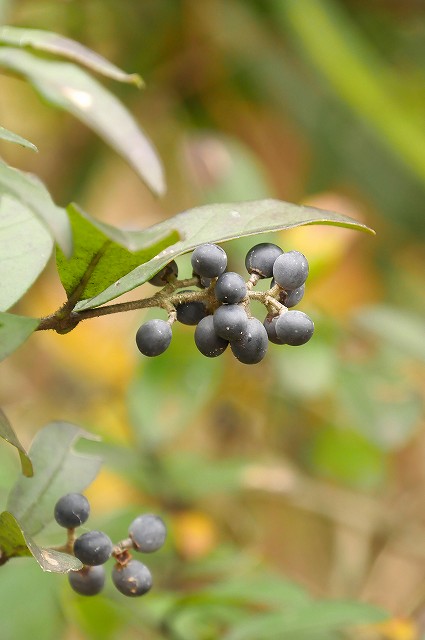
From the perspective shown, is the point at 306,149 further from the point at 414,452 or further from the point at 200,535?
the point at 200,535

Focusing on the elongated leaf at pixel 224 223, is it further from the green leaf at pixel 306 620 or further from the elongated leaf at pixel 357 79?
the elongated leaf at pixel 357 79

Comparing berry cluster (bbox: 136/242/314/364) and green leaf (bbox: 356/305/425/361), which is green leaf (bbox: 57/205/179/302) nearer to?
berry cluster (bbox: 136/242/314/364)

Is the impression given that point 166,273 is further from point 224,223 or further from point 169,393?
point 169,393

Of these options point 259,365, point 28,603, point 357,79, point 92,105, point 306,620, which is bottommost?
point 28,603

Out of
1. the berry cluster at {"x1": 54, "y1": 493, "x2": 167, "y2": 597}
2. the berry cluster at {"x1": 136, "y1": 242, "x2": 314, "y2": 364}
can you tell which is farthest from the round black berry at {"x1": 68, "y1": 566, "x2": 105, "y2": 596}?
the berry cluster at {"x1": 136, "y1": 242, "x2": 314, "y2": 364}

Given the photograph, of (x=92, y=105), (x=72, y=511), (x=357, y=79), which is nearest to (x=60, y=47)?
(x=92, y=105)

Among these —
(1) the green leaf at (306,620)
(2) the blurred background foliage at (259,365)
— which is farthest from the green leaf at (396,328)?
(1) the green leaf at (306,620)

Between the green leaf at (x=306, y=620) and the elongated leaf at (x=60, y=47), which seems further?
the green leaf at (x=306, y=620)
